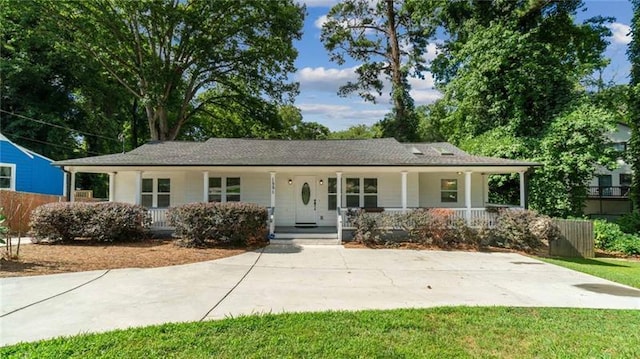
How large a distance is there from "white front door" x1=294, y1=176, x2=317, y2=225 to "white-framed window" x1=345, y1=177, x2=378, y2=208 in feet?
4.82

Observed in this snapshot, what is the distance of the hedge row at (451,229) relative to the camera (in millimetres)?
12305

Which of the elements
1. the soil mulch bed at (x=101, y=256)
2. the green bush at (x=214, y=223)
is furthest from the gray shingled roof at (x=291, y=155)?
the soil mulch bed at (x=101, y=256)

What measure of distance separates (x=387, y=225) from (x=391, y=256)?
2.21 meters

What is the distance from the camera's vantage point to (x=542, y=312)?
5.29 meters

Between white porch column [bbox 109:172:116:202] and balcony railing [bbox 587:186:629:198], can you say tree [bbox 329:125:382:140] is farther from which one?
white porch column [bbox 109:172:116:202]

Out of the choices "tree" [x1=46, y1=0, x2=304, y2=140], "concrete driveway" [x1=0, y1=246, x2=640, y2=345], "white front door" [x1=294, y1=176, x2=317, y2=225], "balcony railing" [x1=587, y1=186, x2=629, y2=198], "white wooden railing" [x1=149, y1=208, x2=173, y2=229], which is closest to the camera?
"concrete driveway" [x1=0, y1=246, x2=640, y2=345]

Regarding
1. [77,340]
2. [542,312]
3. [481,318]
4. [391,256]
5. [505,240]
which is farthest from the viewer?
[505,240]

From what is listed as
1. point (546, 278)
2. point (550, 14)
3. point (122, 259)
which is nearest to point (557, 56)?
point (550, 14)

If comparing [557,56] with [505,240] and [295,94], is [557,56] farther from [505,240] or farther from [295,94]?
[295,94]

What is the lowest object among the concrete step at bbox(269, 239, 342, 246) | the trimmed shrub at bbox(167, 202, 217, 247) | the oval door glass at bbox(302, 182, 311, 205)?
the concrete step at bbox(269, 239, 342, 246)

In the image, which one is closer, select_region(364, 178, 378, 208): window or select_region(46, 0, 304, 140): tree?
select_region(364, 178, 378, 208): window

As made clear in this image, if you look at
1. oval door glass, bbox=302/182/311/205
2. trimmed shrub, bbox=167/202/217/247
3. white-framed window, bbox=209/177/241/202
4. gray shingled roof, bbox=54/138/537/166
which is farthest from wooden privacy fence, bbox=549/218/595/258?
white-framed window, bbox=209/177/241/202

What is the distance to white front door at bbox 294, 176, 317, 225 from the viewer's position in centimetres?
1546

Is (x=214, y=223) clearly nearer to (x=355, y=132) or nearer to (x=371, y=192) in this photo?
(x=371, y=192)
